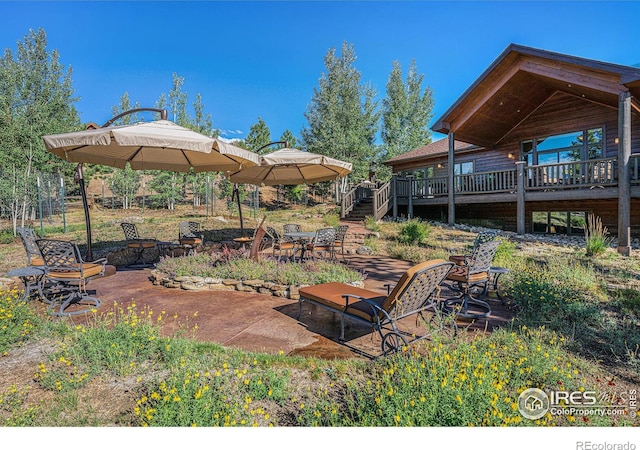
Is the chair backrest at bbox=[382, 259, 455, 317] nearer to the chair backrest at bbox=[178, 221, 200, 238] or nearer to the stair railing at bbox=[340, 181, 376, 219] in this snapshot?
Answer: the chair backrest at bbox=[178, 221, 200, 238]

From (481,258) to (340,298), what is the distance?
2.29 metres

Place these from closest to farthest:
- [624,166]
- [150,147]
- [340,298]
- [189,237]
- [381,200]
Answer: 1. [340,298]
2. [150,147]
3. [189,237]
4. [624,166]
5. [381,200]

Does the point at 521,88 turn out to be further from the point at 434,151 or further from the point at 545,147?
the point at 434,151

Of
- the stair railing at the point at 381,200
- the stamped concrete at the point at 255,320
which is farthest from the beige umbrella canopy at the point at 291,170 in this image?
the stair railing at the point at 381,200

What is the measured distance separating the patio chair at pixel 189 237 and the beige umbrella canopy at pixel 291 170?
1913mm

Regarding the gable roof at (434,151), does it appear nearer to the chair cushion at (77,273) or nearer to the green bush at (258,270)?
the green bush at (258,270)

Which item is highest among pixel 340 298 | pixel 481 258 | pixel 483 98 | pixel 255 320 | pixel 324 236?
pixel 483 98

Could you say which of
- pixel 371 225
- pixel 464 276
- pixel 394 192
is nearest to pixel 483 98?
pixel 394 192

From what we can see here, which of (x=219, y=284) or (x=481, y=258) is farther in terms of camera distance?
(x=219, y=284)

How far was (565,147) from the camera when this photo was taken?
1348 cm
